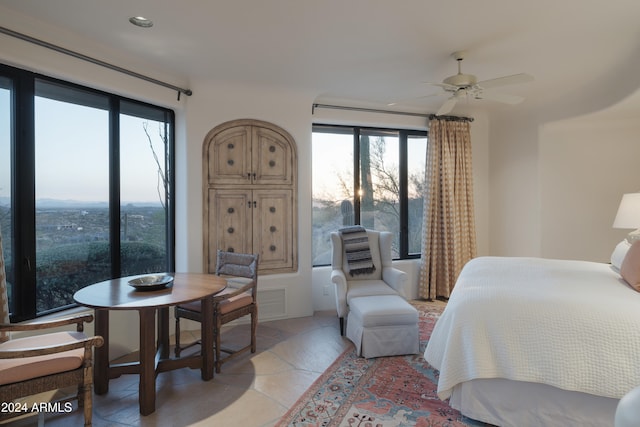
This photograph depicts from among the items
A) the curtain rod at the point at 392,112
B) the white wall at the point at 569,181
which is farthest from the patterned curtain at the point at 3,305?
the white wall at the point at 569,181

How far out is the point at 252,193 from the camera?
3879 mm

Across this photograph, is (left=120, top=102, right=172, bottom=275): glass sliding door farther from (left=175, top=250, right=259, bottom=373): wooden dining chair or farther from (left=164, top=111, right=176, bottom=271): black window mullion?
(left=175, top=250, right=259, bottom=373): wooden dining chair

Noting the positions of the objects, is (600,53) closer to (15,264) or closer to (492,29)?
(492,29)

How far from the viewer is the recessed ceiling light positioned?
239cm

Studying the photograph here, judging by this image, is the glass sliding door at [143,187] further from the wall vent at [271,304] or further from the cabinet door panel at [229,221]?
the wall vent at [271,304]

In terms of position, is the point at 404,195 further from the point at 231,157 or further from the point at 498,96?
the point at 231,157

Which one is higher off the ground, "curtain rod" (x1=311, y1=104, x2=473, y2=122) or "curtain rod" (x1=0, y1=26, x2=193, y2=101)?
"curtain rod" (x1=311, y1=104, x2=473, y2=122)

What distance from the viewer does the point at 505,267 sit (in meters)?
2.75

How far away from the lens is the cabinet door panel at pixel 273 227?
3.91 metres

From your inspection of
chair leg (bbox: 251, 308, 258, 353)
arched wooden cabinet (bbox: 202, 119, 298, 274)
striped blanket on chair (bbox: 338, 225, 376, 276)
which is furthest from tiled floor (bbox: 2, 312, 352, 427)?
arched wooden cabinet (bbox: 202, 119, 298, 274)

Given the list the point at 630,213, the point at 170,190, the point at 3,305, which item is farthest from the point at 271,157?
the point at 630,213

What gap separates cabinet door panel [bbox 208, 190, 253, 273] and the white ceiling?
46.4 inches

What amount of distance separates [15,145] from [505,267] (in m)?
3.62

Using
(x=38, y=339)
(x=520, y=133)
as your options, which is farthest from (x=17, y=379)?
(x=520, y=133)
